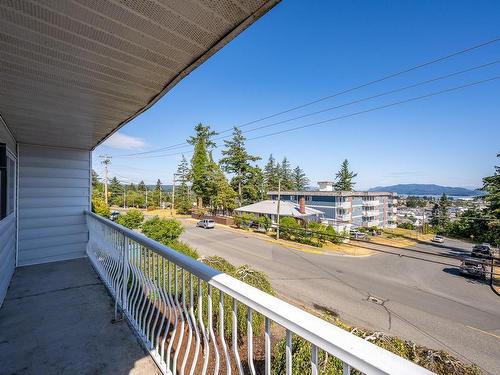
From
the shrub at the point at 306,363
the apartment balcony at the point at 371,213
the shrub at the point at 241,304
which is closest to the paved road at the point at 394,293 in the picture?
the shrub at the point at 241,304

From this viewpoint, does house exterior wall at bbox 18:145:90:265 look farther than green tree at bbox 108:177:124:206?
No

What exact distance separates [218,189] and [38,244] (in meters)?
23.4

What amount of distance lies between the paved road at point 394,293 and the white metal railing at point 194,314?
18.6 feet

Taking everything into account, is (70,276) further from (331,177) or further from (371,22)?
(331,177)

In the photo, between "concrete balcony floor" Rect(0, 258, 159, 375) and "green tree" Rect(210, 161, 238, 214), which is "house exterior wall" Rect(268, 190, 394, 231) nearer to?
"green tree" Rect(210, 161, 238, 214)

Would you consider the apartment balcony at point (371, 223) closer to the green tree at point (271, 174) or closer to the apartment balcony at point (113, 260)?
the green tree at point (271, 174)

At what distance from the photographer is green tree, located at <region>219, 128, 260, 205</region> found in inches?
1136

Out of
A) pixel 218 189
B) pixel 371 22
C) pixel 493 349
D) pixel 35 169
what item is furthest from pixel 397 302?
pixel 218 189

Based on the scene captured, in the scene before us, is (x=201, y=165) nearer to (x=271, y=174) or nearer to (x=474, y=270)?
(x=271, y=174)

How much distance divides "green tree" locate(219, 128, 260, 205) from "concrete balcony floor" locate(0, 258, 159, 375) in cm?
2584

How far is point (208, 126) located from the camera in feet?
101

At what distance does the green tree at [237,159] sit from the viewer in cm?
2886

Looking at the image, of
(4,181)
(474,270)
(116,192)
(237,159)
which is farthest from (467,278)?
(116,192)

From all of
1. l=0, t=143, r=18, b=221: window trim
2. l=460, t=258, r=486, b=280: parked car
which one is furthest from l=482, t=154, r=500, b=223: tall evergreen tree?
l=0, t=143, r=18, b=221: window trim
